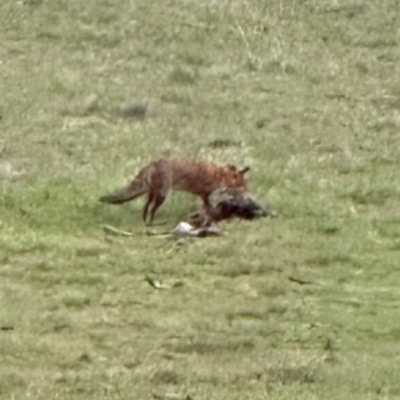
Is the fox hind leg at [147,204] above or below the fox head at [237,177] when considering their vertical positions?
below

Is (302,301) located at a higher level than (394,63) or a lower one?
Answer: lower

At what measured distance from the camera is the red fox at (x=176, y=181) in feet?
3.62

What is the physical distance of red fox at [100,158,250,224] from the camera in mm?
1104

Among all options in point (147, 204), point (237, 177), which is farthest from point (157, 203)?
point (237, 177)

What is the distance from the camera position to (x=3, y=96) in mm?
1107

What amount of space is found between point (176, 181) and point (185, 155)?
0.12ft

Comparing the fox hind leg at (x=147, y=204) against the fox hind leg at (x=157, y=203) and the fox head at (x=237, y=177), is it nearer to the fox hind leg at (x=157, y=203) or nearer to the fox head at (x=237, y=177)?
the fox hind leg at (x=157, y=203)

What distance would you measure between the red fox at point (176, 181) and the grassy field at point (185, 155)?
0.01 m

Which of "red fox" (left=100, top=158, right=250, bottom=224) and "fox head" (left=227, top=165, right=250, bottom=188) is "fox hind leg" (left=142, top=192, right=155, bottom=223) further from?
"fox head" (left=227, top=165, right=250, bottom=188)

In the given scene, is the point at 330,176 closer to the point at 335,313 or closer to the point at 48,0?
the point at 335,313

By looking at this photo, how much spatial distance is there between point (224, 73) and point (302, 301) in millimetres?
335

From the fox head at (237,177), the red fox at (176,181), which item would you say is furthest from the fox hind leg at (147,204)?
the fox head at (237,177)

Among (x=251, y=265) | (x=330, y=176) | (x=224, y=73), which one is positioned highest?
(x=224, y=73)

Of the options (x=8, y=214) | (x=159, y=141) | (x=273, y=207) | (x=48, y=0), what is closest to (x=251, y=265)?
(x=273, y=207)
